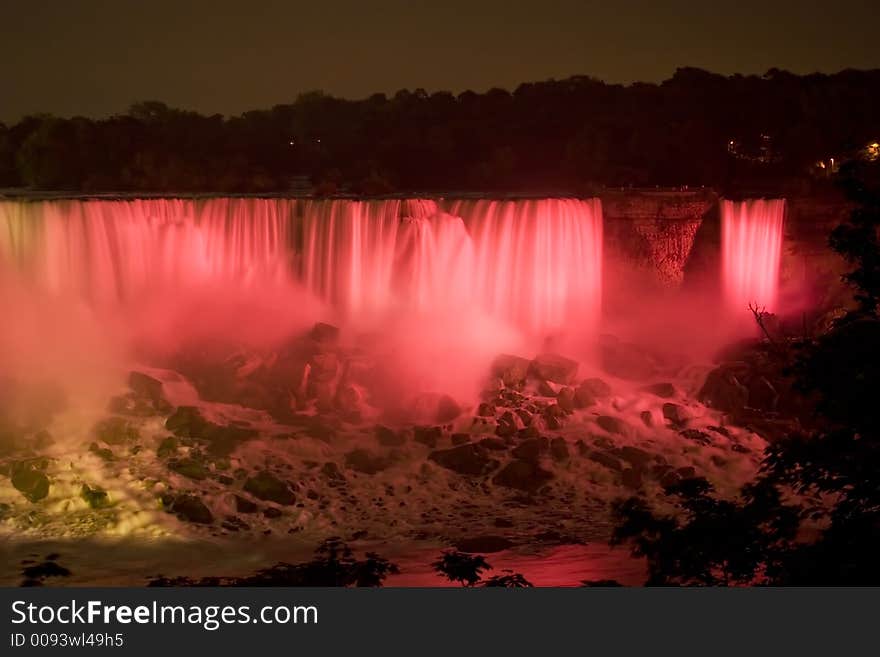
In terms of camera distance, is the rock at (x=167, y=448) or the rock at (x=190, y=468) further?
the rock at (x=167, y=448)

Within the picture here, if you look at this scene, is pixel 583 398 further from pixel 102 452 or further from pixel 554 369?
pixel 102 452

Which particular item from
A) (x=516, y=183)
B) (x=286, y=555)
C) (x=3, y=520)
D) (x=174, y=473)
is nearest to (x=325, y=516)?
(x=286, y=555)

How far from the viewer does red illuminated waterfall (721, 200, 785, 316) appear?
24547mm

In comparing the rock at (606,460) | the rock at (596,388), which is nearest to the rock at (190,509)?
the rock at (606,460)

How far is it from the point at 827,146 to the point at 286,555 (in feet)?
93.6

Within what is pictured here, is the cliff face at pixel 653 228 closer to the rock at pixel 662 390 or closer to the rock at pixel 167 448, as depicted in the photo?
the rock at pixel 662 390

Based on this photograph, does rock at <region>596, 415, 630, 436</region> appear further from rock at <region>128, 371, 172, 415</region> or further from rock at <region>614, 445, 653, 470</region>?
rock at <region>128, 371, 172, 415</region>

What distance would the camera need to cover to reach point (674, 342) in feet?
77.4

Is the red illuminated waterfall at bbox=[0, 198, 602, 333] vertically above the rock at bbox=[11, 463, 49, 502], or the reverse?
the red illuminated waterfall at bbox=[0, 198, 602, 333]

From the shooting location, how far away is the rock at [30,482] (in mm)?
14258

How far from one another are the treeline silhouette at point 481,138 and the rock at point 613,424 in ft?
40.6

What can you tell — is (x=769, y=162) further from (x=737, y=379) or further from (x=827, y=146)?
(x=737, y=379)

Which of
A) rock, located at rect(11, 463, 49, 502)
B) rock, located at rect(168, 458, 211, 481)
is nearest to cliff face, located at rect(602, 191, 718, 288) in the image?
rock, located at rect(168, 458, 211, 481)

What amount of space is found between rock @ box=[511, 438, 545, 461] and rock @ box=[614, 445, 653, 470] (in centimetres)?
129
